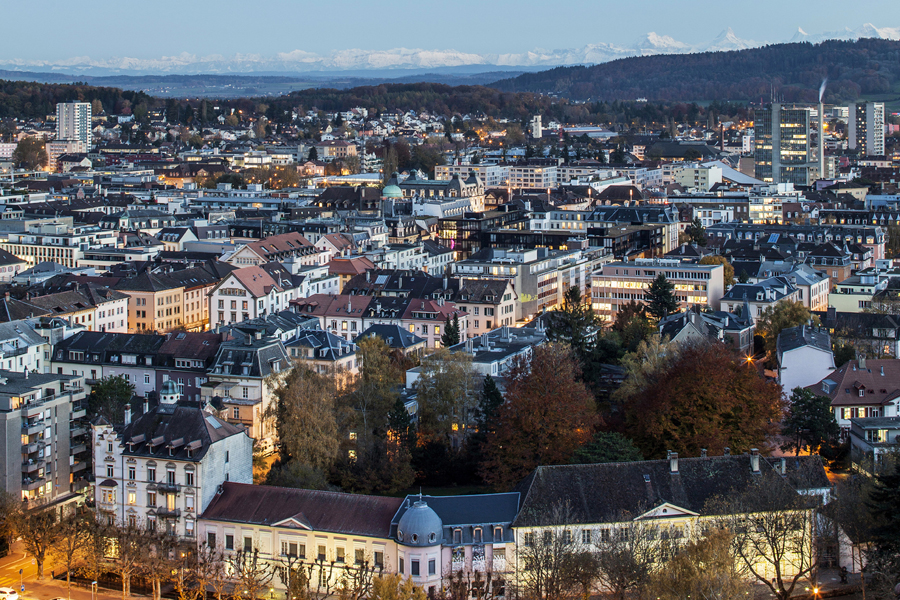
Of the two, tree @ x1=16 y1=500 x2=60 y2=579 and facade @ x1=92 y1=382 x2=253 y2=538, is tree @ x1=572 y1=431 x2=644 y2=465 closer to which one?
facade @ x1=92 y1=382 x2=253 y2=538

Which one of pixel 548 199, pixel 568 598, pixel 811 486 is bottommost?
pixel 568 598

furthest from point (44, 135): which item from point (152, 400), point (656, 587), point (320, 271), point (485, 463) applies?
point (656, 587)

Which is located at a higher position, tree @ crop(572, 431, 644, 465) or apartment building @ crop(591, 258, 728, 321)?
apartment building @ crop(591, 258, 728, 321)

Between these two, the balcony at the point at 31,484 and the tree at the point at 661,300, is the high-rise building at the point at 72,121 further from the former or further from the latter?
the balcony at the point at 31,484

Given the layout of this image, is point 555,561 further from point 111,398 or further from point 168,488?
point 111,398

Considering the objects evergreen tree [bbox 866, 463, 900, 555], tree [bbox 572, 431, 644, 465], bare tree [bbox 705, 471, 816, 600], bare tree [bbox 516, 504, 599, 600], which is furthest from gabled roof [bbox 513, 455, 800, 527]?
evergreen tree [bbox 866, 463, 900, 555]

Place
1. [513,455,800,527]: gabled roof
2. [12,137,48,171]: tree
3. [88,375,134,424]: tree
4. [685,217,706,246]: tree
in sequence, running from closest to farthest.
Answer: [513,455,800,527]: gabled roof → [88,375,134,424]: tree → [685,217,706,246]: tree → [12,137,48,171]: tree

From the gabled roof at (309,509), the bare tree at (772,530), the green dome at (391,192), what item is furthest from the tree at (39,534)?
the green dome at (391,192)

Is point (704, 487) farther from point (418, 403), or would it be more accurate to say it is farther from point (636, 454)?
point (418, 403)
